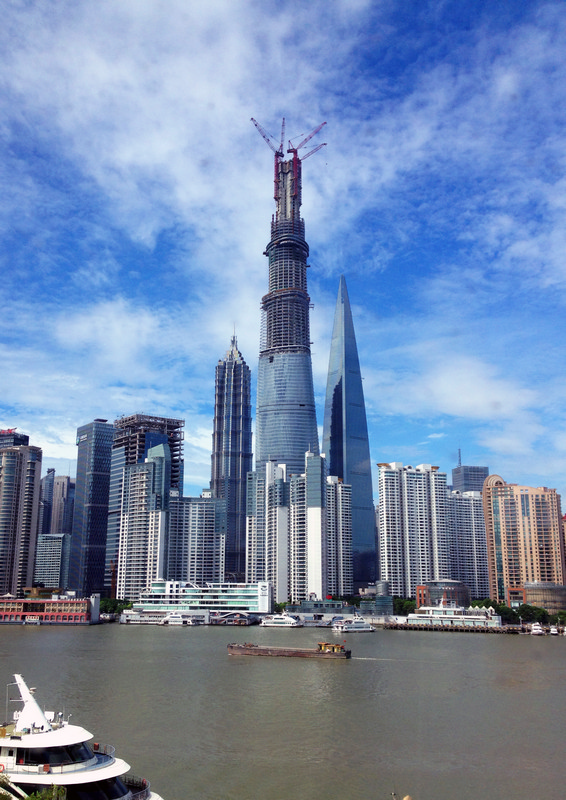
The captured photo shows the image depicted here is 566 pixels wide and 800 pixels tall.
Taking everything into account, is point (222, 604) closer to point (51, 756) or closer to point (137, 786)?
point (137, 786)

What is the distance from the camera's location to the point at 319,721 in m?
50.0

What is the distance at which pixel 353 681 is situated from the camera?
7062cm

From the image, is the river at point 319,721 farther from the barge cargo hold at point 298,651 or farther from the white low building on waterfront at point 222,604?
the white low building on waterfront at point 222,604

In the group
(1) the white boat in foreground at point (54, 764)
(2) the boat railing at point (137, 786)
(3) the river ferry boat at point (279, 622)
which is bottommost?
(3) the river ferry boat at point (279, 622)

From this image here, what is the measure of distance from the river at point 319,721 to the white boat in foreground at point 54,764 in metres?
7.57

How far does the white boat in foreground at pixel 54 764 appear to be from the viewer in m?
25.4

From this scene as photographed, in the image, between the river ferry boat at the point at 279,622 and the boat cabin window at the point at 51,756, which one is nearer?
the boat cabin window at the point at 51,756

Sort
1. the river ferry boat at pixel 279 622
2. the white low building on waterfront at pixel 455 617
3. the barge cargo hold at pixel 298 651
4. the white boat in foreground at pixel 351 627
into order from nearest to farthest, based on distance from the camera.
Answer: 1. the barge cargo hold at pixel 298 651
2. the white boat in foreground at pixel 351 627
3. the white low building on waterfront at pixel 455 617
4. the river ferry boat at pixel 279 622

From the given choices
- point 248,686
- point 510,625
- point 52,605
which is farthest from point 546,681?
point 52,605

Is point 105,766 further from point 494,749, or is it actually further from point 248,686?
point 248,686

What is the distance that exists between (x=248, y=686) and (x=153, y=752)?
26782 millimetres

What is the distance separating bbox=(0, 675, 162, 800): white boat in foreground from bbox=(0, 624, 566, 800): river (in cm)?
757

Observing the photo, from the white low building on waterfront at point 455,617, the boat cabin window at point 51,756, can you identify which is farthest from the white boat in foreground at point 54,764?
the white low building on waterfront at point 455,617

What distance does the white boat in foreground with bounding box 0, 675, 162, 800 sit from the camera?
25.4 meters
